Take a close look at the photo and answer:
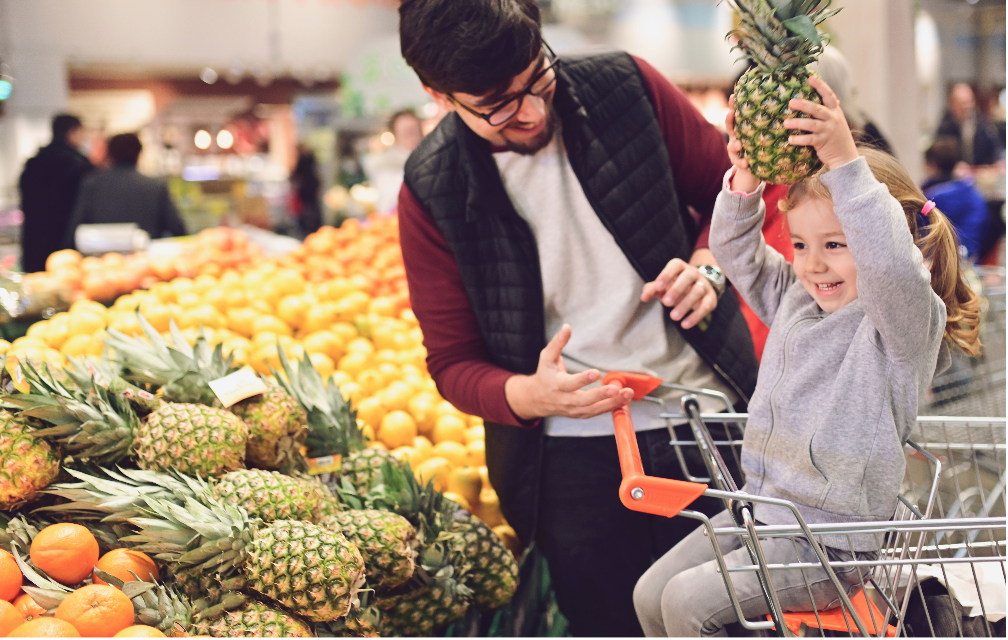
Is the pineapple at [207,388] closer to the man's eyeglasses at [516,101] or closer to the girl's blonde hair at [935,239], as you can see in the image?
the man's eyeglasses at [516,101]

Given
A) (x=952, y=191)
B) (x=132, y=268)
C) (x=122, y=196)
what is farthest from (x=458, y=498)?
(x=952, y=191)

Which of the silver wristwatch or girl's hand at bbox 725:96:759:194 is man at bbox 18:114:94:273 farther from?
girl's hand at bbox 725:96:759:194

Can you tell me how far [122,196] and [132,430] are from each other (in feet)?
14.2

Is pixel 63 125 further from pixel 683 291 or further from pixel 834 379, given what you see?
pixel 834 379

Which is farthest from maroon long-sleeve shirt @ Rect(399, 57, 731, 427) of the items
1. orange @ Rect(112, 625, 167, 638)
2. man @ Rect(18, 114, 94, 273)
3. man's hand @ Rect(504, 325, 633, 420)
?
A: man @ Rect(18, 114, 94, 273)

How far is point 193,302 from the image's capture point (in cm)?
302

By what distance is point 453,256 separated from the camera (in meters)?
1.84

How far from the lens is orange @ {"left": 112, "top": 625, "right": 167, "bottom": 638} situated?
121 cm

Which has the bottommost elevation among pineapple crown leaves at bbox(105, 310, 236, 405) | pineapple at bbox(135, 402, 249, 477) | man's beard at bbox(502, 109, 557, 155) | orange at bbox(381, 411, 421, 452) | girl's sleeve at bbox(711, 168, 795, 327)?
orange at bbox(381, 411, 421, 452)

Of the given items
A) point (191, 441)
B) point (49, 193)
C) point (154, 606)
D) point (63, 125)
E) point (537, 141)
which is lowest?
point (154, 606)

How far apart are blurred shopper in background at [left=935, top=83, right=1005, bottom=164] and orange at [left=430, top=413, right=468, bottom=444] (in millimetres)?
8983

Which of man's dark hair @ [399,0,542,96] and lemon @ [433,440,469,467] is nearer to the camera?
man's dark hair @ [399,0,542,96]

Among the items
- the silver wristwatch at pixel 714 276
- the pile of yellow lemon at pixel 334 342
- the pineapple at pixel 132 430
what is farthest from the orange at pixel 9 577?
the silver wristwatch at pixel 714 276

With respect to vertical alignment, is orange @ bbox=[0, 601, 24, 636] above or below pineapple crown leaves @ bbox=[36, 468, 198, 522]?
below
